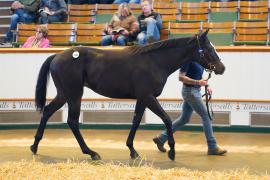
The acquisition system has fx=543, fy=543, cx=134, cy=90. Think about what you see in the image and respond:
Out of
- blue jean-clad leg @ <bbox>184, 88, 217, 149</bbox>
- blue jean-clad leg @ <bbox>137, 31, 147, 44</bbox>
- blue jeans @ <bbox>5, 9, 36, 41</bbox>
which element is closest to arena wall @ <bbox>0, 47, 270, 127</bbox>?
blue jean-clad leg @ <bbox>137, 31, 147, 44</bbox>

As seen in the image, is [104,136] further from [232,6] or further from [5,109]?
[232,6]

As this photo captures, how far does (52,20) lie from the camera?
42.2 feet

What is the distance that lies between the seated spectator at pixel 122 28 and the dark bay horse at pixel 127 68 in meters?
3.58

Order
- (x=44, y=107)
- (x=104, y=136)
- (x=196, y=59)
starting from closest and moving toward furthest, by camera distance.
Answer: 1. (x=196, y=59)
2. (x=44, y=107)
3. (x=104, y=136)

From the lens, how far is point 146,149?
826 centimetres

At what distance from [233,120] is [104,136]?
7.71 ft

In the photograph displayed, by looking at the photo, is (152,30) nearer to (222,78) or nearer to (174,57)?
(222,78)

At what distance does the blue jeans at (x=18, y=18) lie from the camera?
12.9 meters

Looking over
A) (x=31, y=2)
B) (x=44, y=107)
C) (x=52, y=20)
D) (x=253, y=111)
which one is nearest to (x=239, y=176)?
(x=44, y=107)

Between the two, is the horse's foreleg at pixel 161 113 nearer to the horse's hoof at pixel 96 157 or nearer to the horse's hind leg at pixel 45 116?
the horse's hoof at pixel 96 157

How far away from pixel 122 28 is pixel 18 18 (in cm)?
316

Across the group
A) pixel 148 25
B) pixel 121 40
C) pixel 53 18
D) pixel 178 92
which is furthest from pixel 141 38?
pixel 53 18

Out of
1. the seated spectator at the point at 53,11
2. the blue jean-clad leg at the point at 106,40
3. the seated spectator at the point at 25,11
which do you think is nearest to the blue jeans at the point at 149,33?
the blue jean-clad leg at the point at 106,40

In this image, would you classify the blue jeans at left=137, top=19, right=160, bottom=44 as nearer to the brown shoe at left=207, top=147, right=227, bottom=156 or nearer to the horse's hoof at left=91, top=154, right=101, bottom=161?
the brown shoe at left=207, top=147, right=227, bottom=156
